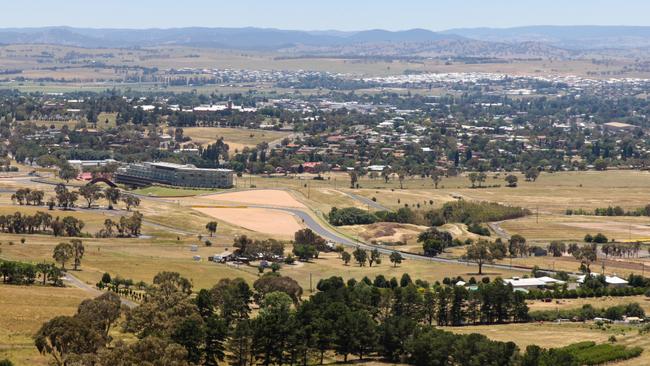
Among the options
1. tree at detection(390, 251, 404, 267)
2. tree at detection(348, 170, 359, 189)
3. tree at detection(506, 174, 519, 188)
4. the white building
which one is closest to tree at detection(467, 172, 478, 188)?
tree at detection(506, 174, 519, 188)

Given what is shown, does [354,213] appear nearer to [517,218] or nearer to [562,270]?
[517,218]

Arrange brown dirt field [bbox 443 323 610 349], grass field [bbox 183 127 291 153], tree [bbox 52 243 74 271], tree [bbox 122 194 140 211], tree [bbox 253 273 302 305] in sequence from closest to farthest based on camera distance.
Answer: brown dirt field [bbox 443 323 610 349], tree [bbox 253 273 302 305], tree [bbox 52 243 74 271], tree [bbox 122 194 140 211], grass field [bbox 183 127 291 153]

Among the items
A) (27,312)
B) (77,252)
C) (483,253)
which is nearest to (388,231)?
(483,253)

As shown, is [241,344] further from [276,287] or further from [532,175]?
[532,175]

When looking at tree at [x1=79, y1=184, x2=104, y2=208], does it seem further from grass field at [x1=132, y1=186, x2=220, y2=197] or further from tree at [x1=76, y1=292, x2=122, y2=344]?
tree at [x1=76, y1=292, x2=122, y2=344]

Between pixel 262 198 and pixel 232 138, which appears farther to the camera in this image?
pixel 232 138

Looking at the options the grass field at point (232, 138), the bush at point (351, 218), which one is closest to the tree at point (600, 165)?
the grass field at point (232, 138)
